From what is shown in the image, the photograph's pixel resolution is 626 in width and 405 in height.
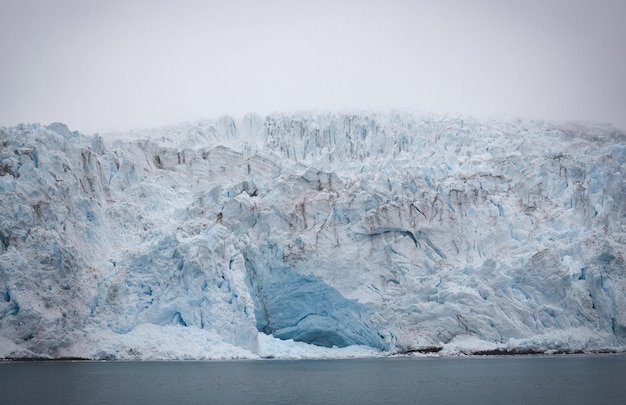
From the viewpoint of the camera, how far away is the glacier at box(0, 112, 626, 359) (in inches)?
910

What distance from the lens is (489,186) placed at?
95.6 feet

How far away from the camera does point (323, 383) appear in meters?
18.0

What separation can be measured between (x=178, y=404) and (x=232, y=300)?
10822mm

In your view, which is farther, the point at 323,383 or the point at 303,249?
the point at 303,249

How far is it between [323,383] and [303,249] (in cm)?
970

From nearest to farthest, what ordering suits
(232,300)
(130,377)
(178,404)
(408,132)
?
(178,404)
(130,377)
(232,300)
(408,132)

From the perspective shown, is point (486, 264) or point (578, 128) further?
point (578, 128)

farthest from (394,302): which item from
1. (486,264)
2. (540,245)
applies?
(540,245)

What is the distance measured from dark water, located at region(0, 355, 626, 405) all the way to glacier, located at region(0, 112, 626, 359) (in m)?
1.71

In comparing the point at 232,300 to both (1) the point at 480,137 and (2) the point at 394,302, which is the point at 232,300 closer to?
(2) the point at 394,302

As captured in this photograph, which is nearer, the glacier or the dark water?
the dark water

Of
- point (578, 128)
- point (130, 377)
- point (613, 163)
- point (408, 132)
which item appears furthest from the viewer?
→ point (578, 128)

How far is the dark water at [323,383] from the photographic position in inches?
571

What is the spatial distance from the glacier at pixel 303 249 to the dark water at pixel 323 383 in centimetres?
171
